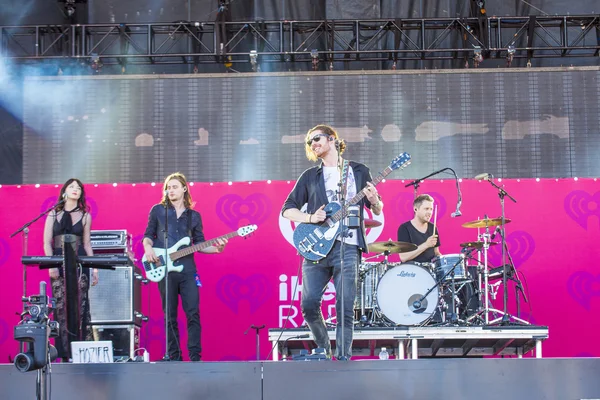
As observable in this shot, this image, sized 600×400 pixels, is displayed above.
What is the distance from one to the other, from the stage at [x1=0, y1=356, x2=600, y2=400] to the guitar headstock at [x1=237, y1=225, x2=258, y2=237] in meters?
3.71

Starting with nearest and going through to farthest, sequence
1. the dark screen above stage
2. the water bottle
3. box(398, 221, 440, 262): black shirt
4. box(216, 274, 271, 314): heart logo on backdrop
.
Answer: the water bottle < box(398, 221, 440, 262): black shirt < box(216, 274, 271, 314): heart logo on backdrop < the dark screen above stage

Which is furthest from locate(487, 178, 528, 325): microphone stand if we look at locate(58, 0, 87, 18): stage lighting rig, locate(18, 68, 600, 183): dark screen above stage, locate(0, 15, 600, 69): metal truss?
locate(58, 0, 87, 18): stage lighting rig

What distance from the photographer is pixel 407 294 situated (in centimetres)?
861

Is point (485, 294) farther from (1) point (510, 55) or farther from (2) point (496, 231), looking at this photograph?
(1) point (510, 55)

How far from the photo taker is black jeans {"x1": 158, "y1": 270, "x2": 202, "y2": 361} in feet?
26.7

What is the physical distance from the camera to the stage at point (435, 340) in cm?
821

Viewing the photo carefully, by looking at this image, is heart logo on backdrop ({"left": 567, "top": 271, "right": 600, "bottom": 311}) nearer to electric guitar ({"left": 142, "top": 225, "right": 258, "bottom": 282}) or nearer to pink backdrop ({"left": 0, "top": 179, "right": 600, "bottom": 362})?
pink backdrop ({"left": 0, "top": 179, "right": 600, "bottom": 362})

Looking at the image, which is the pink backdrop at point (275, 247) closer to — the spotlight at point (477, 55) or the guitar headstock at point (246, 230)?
the guitar headstock at point (246, 230)

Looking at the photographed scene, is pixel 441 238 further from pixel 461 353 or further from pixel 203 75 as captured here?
pixel 203 75

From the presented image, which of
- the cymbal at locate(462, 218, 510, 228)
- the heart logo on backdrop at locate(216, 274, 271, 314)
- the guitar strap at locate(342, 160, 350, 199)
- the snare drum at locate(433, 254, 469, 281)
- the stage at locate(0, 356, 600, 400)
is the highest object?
the guitar strap at locate(342, 160, 350, 199)

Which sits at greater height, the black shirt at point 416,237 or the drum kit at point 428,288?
the black shirt at point 416,237

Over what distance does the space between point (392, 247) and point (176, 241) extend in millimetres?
2114

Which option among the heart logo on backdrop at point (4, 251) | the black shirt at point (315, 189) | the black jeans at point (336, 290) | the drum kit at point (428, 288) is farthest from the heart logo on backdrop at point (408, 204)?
the heart logo on backdrop at point (4, 251)

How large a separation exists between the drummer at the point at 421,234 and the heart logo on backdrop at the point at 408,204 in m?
0.47
